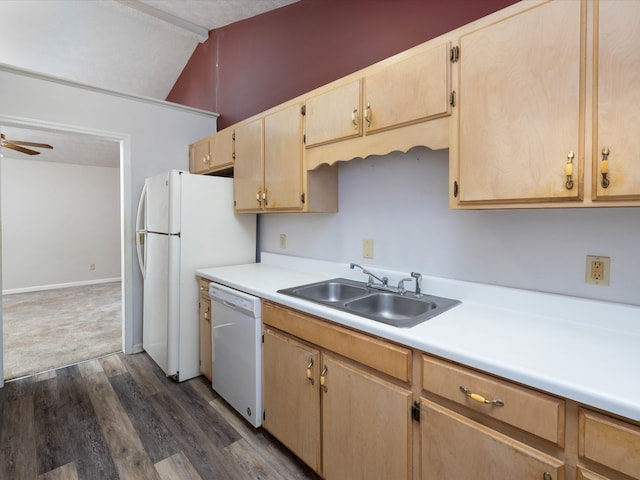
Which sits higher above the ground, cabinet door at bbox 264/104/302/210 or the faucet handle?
cabinet door at bbox 264/104/302/210

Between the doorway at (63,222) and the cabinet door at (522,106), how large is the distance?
5.09 m

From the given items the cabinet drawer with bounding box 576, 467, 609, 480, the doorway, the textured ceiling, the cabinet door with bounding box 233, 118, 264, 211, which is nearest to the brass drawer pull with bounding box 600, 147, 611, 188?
the cabinet drawer with bounding box 576, 467, 609, 480

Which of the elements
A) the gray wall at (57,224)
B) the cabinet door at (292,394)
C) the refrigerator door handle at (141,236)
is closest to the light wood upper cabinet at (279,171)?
the cabinet door at (292,394)

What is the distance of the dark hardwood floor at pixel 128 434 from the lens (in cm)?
168

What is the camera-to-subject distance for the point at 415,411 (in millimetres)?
1163

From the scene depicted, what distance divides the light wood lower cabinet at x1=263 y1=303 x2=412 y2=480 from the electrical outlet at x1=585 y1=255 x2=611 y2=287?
0.84 m

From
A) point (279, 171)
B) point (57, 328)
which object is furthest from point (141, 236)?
point (57, 328)

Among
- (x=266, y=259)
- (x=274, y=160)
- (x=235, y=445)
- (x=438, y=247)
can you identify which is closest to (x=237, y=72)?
(x=274, y=160)

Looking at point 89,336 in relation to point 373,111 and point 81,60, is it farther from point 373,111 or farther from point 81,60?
point 373,111

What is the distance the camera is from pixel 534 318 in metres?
1.35

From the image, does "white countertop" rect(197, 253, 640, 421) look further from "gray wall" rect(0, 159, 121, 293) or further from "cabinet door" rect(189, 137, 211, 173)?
"gray wall" rect(0, 159, 121, 293)

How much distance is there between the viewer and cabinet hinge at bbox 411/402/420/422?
1.16 m

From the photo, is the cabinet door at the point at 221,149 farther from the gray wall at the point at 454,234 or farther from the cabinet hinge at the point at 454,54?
the cabinet hinge at the point at 454,54

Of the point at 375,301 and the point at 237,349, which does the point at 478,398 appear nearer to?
the point at 375,301
